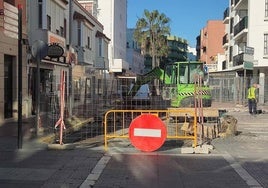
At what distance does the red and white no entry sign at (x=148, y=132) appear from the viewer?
10930 mm

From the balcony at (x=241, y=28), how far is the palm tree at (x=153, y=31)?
23162mm

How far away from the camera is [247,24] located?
43875mm

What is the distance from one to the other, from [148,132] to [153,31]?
61.9m

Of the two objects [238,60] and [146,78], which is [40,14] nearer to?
[146,78]

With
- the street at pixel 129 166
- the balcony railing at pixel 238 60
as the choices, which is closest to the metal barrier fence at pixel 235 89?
the balcony railing at pixel 238 60

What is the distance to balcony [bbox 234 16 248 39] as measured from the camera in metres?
44.3

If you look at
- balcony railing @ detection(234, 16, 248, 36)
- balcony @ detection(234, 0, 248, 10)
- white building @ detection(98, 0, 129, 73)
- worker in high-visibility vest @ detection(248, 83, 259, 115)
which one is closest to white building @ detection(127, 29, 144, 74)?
white building @ detection(98, 0, 129, 73)

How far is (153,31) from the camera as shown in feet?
236

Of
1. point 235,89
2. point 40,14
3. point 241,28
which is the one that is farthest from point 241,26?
point 40,14

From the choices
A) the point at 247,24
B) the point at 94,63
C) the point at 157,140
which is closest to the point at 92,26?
the point at 94,63

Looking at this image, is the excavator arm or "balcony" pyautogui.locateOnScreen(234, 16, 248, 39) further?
"balcony" pyautogui.locateOnScreen(234, 16, 248, 39)

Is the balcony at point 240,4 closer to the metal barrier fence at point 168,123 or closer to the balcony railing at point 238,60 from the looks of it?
the balcony railing at point 238,60

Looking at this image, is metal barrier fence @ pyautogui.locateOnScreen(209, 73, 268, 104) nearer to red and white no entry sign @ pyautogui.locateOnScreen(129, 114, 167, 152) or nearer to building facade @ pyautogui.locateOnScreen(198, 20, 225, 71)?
red and white no entry sign @ pyautogui.locateOnScreen(129, 114, 167, 152)

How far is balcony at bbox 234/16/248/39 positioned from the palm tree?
912 inches
